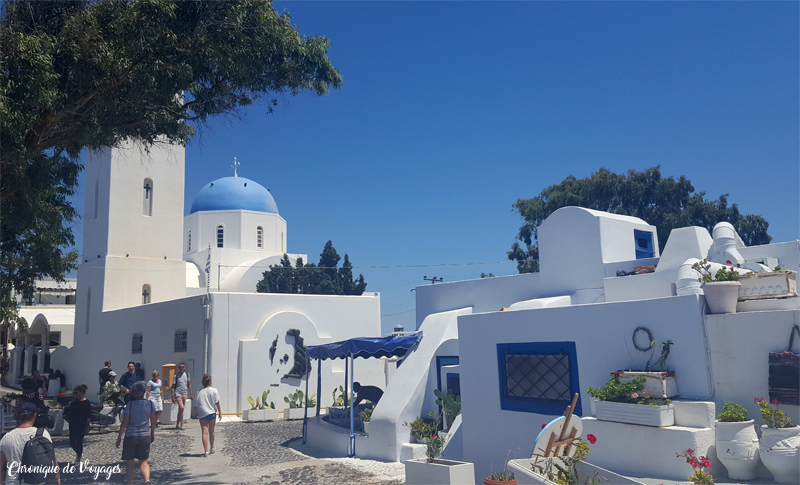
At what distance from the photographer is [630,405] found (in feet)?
21.0

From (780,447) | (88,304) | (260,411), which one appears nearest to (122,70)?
(780,447)

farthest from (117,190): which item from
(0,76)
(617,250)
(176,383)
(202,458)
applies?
(617,250)

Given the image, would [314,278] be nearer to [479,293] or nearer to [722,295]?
[479,293]

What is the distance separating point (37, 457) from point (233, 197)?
3118cm

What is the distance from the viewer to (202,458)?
10422 millimetres

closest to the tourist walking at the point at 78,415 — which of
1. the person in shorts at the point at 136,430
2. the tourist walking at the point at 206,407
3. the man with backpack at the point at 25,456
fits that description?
the person in shorts at the point at 136,430

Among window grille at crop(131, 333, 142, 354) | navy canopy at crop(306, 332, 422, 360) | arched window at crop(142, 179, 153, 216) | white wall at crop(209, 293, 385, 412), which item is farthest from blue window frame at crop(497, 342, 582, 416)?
arched window at crop(142, 179, 153, 216)

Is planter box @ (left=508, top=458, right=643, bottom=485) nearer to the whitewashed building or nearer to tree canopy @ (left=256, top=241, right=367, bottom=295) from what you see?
the whitewashed building

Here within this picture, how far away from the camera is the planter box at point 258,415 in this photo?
15836 mm

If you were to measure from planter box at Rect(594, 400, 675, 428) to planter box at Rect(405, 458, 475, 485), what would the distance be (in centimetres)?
166

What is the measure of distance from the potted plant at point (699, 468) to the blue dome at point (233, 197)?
3232cm

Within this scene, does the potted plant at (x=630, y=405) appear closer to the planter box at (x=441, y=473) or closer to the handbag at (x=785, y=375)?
the handbag at (x=785, y=375)

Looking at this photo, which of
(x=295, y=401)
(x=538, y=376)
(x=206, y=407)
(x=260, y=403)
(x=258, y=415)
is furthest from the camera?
(x=260, y=403)

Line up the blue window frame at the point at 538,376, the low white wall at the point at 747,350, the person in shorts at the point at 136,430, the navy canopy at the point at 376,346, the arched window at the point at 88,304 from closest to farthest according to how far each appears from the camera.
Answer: the low white wall at the point at 747,350 < the person in shorts at the point at 136,430 < the blue window frame at the point at 538,376 < the navy canopy at the point at 376,346 < the arched window at the point at 88,304
